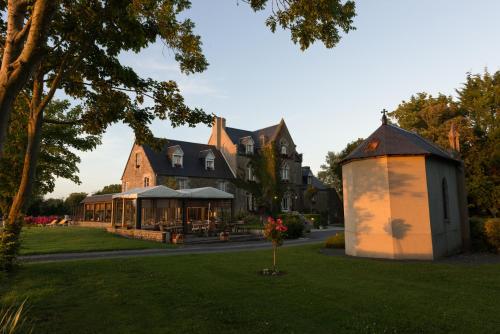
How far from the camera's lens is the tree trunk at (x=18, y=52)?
16.3ft

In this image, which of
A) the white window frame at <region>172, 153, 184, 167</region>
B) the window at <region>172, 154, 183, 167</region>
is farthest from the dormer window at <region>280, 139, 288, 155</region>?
the window at <region>172, 154, 183, 167</region>

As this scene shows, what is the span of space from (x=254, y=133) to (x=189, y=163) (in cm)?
1347

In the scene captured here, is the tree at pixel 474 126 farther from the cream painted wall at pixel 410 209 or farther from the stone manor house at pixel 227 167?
the stone manor house at pixel 227 167

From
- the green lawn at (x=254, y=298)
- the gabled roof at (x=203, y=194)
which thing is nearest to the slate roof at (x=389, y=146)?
the green lawn at (x=254, y=298)

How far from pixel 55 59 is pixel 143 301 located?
8.29 metres

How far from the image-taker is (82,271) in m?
11.8

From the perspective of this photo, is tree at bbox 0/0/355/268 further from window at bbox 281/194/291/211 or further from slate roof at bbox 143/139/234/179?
window at bbox 281/194/291/211

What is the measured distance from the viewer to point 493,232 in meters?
17.1

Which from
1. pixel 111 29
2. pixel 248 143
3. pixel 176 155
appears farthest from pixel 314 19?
pixel 248 143

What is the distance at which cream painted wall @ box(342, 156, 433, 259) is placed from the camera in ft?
51.9

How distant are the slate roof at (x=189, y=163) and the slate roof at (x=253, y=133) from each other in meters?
3.06

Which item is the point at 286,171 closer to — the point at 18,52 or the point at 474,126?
the point at 474,126

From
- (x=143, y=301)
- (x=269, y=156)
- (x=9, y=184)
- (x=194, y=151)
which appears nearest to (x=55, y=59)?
(x=143, y=301)

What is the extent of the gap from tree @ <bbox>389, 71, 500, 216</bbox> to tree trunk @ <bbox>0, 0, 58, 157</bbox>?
25160mm
